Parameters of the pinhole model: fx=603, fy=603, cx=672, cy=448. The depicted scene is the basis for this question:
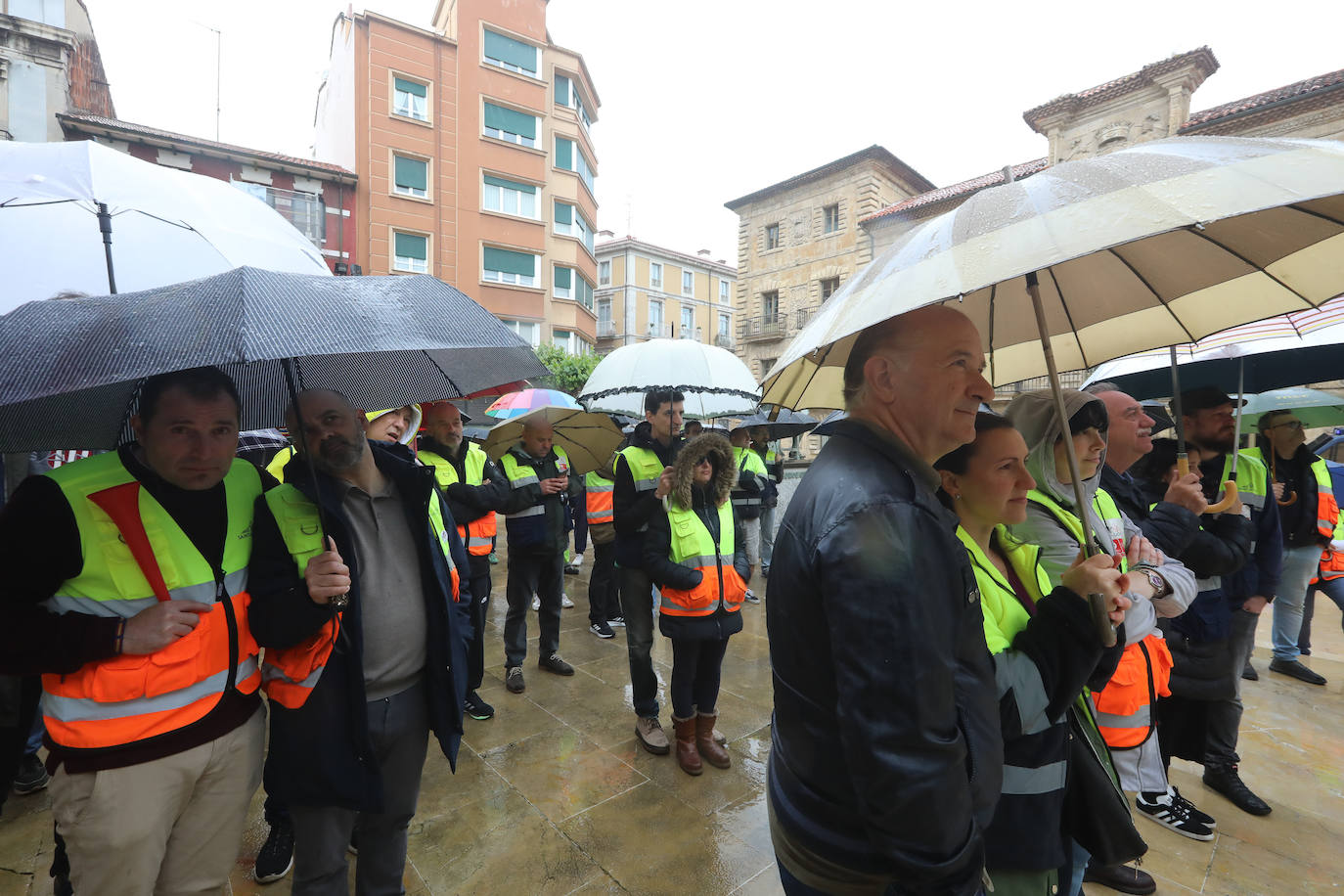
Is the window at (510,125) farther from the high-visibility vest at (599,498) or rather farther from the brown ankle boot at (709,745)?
the brown ankle boot at (709,745)

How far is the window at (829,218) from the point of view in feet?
96.2

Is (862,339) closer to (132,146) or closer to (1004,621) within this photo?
(1004,621)

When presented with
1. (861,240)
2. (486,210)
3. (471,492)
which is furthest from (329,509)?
(861,240)

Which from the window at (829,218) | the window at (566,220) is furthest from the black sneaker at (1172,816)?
the window at (829,218)

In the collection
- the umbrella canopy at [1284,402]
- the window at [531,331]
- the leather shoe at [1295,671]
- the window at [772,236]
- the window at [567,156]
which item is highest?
the window at [567,156]

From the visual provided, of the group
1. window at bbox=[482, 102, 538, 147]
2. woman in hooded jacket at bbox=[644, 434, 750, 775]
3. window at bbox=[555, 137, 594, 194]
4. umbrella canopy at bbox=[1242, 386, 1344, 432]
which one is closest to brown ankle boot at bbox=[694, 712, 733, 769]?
woman in hooded jacket at bbox=[644, 434, 750, 775]

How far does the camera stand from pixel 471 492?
417cm

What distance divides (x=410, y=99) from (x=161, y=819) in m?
25.6

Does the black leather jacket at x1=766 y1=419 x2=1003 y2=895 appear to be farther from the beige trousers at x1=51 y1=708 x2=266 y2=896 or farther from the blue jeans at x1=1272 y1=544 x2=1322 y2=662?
the blue jeans at x1=1272 y1=544 x2=1322 y2=662

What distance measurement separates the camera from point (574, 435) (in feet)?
16.5

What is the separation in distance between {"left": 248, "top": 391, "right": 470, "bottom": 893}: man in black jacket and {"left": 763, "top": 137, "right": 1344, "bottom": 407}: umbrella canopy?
137cm

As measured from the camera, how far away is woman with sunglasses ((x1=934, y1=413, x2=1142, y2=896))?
4.70ft

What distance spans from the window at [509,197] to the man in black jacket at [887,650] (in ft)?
79.0

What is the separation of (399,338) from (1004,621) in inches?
63.2
